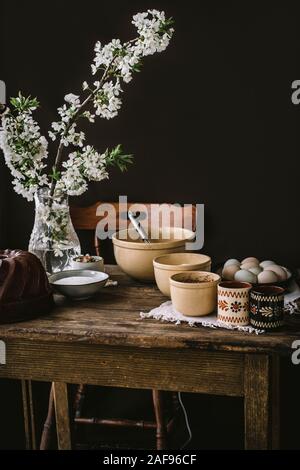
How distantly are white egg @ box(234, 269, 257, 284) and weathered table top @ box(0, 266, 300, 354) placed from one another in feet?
0.69

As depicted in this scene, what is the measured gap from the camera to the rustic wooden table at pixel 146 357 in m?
1.28

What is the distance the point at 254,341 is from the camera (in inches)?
49.8

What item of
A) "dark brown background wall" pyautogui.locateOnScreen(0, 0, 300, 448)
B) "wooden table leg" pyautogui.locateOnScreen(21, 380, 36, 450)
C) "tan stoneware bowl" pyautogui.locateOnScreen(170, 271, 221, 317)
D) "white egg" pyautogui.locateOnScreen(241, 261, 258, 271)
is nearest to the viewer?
"tan stoneware bowl" pyautogui.locateOnScreen(170, 271, 221, 317)

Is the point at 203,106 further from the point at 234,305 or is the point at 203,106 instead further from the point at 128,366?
the point at 128,366

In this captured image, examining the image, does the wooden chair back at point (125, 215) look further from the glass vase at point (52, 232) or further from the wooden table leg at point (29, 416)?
the wooden table leg at point (29, 416)

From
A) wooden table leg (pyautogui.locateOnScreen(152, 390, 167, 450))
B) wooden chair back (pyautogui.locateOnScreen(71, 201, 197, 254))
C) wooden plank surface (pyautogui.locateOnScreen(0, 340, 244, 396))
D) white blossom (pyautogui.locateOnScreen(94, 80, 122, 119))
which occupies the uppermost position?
white blossom (pyautogui.locateOnScreen(94, 80, 122, 119))

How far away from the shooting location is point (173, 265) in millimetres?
1552

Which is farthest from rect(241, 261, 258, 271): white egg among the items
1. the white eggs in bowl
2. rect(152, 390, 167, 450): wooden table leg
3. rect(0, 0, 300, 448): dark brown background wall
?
rect(0, 0, 300, 448): dark brown background wall

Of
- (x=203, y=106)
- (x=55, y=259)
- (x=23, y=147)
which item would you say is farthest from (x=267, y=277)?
(x=203, y=106)

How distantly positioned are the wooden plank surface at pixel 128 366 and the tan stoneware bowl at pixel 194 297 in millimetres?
131

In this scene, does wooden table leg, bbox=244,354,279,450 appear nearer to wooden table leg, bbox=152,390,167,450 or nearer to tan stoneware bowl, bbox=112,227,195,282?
tan stoneware bowl, bbox=112,227,195,282

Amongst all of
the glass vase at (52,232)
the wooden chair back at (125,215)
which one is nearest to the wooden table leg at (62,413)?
the glass vase at (52,232)

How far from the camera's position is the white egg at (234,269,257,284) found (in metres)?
1.52

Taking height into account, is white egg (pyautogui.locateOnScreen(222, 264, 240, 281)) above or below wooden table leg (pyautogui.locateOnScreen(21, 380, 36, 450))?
above
